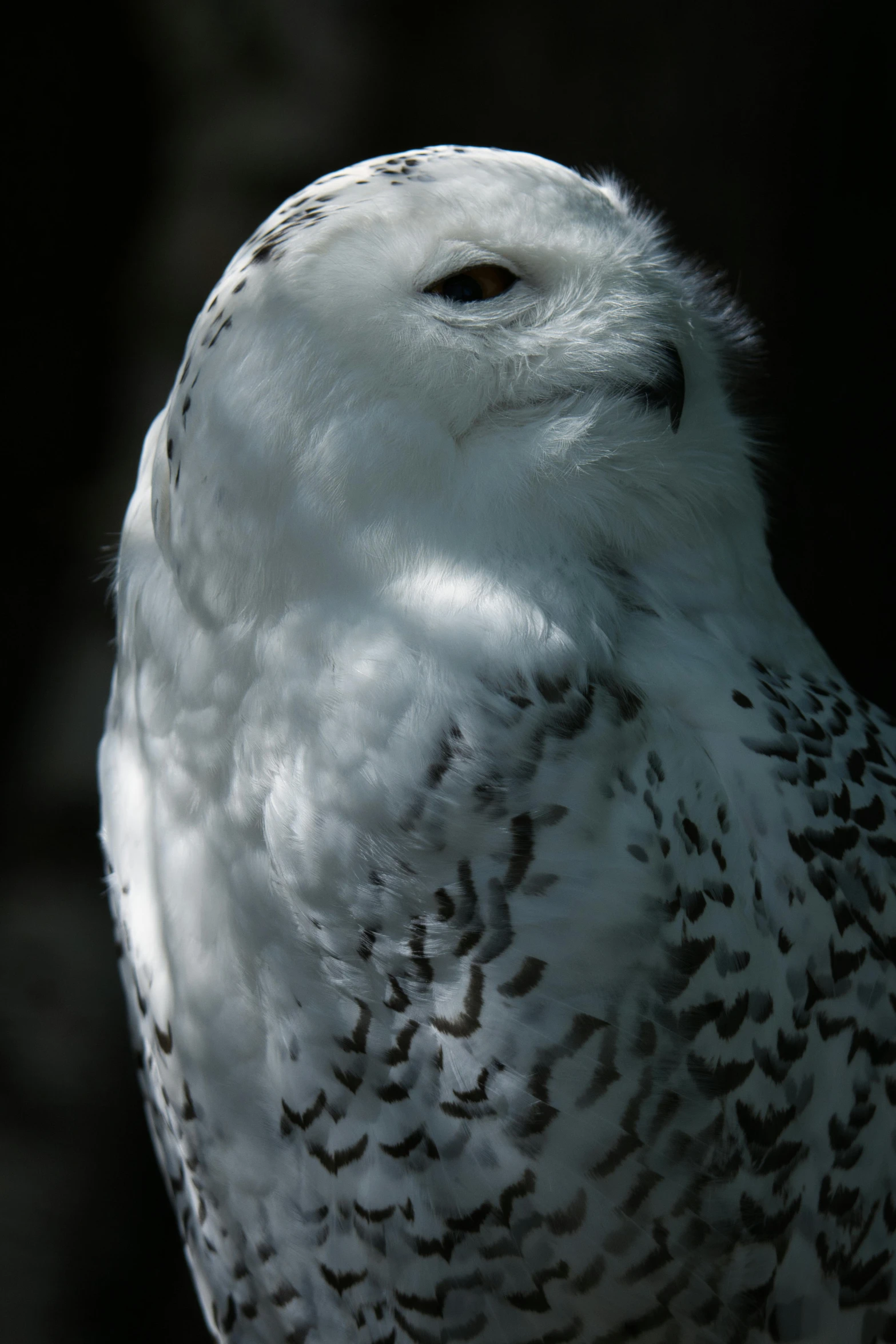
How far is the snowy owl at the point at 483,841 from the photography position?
0.94 m

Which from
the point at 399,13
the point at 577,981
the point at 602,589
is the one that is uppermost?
the point at 399,13

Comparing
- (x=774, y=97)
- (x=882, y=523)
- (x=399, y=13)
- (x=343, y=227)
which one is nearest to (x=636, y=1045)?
(x=343, y=227)

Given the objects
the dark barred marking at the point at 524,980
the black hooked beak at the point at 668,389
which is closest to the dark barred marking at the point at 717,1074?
the dark barred marking at the point at 524,980

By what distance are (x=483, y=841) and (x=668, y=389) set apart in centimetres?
51

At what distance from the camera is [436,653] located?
95 centimetres

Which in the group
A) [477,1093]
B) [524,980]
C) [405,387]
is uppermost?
[405,387]

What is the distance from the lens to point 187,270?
74.8 inches

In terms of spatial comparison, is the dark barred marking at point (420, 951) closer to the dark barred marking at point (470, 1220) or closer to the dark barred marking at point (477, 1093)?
the dark barred marking at point (477, 1093)

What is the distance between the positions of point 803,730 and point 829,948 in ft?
0.70

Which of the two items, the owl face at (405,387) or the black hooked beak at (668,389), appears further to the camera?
the black hooked beak at (668,389)

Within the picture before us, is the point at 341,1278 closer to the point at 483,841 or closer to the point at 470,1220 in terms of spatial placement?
the point at 470,1220

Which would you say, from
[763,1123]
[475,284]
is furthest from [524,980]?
[475,284]

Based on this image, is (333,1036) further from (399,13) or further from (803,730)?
(399,13)

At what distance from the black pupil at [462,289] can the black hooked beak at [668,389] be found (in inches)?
7.2
